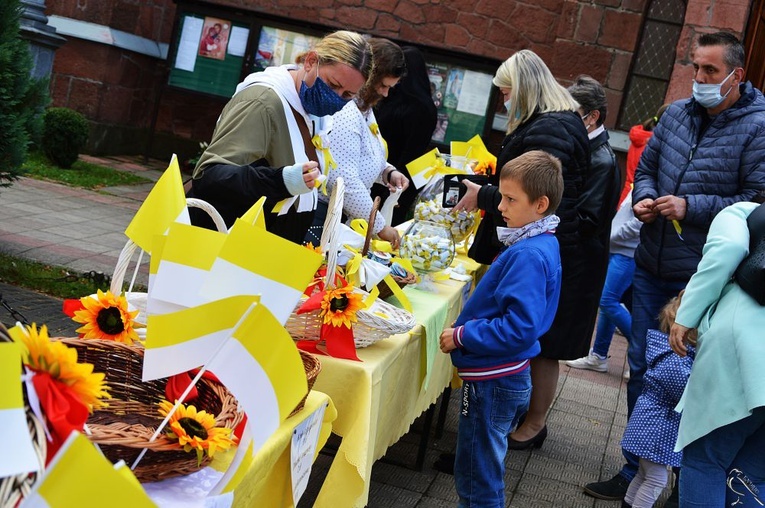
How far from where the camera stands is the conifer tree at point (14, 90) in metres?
5.84

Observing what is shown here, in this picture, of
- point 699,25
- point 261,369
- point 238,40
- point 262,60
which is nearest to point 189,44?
point 238,40

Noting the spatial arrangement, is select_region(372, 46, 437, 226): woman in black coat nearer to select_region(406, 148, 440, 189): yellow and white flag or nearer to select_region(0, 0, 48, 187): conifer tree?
select_region(406, 148, 440, 189): yellow and white flag

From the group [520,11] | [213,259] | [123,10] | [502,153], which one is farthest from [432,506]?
[123,10]

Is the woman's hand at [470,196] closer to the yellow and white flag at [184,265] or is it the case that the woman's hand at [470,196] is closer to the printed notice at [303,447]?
the printed notice at [303,447]

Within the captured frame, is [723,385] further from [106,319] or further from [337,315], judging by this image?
[106,319]

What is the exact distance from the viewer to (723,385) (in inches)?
118

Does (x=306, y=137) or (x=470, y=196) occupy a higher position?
(x=306, y=137)

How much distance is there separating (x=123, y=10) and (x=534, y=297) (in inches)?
394

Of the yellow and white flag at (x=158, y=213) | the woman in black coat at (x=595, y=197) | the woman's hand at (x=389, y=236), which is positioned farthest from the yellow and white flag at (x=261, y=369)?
the woman in black coat at (x=595, y=197)

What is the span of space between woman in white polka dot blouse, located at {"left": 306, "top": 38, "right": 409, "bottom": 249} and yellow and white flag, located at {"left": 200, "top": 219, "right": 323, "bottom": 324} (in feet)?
6.88

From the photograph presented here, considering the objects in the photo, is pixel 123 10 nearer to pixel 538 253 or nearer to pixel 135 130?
pixel 135 130

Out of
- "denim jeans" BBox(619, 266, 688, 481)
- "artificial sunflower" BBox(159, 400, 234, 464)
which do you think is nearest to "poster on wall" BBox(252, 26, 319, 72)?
"denim jeans" BBox(619, 266, 688, 481)

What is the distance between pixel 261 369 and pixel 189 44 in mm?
10813

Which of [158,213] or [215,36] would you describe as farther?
[215,36]
